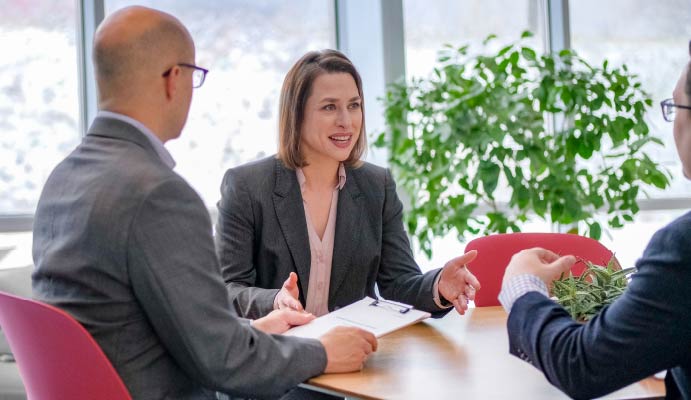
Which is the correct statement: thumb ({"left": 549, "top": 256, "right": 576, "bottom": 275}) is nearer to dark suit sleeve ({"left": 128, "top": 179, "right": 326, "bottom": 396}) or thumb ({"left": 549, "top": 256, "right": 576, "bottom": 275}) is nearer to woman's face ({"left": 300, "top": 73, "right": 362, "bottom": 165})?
→ dark suit sleeve ({"left": 128, "top": 179, "right": 326, "bottom": 396})

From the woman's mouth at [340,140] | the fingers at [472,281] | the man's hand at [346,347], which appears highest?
the woman's mouth at [340,140]

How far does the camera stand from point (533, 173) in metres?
4.60

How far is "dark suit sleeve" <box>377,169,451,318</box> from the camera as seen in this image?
9.23 ft

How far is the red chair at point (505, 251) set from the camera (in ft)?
9.91

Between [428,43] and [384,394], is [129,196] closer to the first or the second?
[384,394]

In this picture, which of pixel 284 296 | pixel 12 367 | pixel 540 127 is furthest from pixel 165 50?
pixel 540 127

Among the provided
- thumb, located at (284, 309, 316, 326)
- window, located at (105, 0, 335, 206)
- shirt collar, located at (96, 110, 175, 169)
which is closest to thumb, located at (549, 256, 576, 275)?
thumb, located at (284, 309, 316, 326)

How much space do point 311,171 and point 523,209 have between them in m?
1.98

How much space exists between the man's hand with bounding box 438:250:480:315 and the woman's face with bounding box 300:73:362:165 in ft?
1.88

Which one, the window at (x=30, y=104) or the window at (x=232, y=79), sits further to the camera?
the window at (x=232, y=79)

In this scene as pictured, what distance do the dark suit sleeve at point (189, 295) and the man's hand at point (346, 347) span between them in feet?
0.61

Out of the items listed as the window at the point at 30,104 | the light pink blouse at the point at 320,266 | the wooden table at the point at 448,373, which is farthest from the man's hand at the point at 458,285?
the window at the point at 30,104

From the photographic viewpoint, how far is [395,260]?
292 cm

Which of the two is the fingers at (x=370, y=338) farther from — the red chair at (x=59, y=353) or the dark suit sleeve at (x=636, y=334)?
the red chair at (x=59, y=353)
